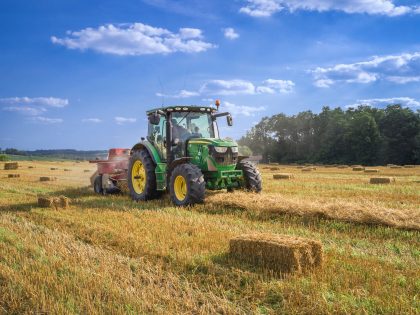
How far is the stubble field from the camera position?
427 centimetres

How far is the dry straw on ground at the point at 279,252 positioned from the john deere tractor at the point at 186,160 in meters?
4.39

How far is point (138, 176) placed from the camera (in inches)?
477

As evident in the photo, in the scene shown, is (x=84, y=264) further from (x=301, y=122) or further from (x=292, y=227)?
(x=301, y=122)

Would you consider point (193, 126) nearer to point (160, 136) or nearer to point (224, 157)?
point (160, 136)

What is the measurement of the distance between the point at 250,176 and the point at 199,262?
18.9ft

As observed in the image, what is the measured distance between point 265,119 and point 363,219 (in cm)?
7162

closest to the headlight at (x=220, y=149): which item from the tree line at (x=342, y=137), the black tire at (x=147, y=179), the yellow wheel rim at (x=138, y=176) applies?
the black tire at (x=147, y=179)

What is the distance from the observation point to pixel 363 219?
7.84 metres

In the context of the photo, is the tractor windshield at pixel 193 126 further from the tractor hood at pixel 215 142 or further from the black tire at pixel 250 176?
the black tire at pixel 250 176

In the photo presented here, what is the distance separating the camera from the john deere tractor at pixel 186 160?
1041 centimetres

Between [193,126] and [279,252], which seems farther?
[193,126]

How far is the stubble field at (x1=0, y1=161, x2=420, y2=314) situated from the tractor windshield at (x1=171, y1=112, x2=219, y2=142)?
92.6 inches

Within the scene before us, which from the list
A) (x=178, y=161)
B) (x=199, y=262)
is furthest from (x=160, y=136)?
(x=199, y=262)

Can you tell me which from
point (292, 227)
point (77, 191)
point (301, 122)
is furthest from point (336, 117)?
point (292, 227)
